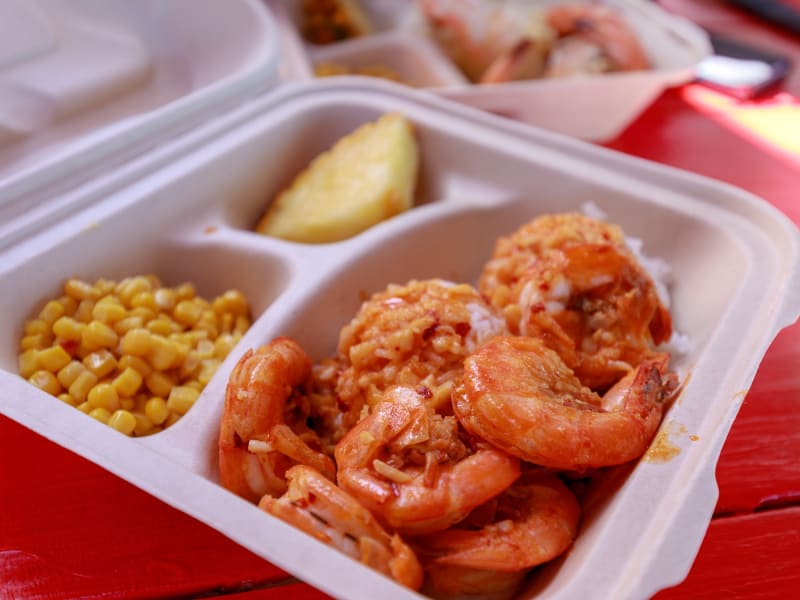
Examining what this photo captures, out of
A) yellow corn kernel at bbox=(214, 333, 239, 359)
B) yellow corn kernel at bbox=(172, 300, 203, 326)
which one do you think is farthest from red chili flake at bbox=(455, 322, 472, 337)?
yellow corn kernel at bbox=(172, 300, 203, 326)

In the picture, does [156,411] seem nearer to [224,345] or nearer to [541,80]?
[224,345]

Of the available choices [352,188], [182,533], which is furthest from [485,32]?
[182,533]

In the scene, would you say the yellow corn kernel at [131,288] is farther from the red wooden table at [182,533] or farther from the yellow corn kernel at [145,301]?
the red wooden table at [182,533]

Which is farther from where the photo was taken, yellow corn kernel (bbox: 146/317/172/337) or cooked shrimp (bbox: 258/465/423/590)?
yellow corn kernel (bbox: 146/317/172/337)

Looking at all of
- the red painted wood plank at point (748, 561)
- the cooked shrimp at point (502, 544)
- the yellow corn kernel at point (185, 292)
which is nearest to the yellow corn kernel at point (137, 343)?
the yellow corn kernel at point (185, 292)

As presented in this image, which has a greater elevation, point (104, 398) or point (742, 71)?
point (742, 71)

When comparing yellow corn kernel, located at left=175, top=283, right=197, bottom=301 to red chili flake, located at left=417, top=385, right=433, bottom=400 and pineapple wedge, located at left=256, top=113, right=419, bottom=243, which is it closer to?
pineapple wedge, located at left=256, top=113, right=419, bottom=243
